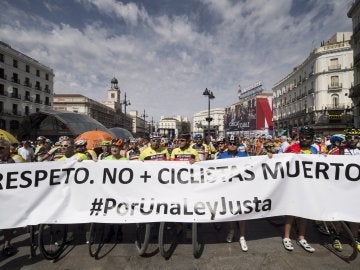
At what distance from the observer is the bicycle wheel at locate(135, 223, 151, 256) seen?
3903 mm

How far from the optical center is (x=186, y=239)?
4.50 metres

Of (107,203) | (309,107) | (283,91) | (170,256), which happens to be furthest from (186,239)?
(283,91)

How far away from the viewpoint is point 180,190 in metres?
4.04

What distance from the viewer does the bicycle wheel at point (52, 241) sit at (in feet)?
12.7

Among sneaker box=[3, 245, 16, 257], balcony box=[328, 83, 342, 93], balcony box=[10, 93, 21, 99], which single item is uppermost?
balcony box=[328, 83, 342, 93]

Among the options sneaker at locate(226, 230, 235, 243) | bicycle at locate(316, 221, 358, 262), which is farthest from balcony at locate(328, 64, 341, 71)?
sneaker at locate(226, 230, 235, 243)

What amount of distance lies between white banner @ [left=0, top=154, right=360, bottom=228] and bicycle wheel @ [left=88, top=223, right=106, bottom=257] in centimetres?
44

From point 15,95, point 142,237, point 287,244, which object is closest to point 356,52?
point 287,244

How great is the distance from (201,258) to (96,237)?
1.94 meters

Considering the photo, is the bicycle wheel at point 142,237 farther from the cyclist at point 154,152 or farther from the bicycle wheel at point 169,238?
the cyclist at point 154,152

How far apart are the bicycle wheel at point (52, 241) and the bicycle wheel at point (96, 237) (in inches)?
19.5

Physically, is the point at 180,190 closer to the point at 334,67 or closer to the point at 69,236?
the point at 69,236

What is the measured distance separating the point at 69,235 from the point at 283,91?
66727 mm

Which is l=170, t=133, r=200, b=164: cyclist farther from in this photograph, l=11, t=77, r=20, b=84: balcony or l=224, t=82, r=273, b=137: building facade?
l=11, t=77, r=20, b=84: balcony
